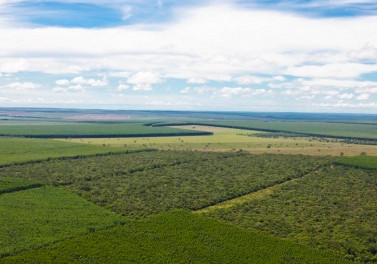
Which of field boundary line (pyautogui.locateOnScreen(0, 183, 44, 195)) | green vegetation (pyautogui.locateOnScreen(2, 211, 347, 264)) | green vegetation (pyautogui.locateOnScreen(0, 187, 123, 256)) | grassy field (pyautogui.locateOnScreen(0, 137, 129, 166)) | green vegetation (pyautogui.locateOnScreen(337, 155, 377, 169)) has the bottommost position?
green vegetation (pyautogui.locateOnScreen(2, 211, 347, 264))

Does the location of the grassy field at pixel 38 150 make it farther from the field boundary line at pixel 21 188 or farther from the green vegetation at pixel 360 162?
the green vegetation at pixel 360 162

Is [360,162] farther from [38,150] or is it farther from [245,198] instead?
[38,150]

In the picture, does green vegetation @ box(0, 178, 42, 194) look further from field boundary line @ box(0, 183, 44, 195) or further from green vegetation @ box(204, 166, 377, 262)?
green vegetation @ box(204, 166, 377, 262)

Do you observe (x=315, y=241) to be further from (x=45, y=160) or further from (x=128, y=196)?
(x=45, y=160)

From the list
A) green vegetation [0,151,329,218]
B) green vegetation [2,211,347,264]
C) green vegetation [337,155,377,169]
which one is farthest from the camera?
green vegetation [337,155,377,169]

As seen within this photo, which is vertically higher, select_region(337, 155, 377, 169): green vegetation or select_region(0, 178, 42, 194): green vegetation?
select_region(337, 155, 377, 169): green vegetation

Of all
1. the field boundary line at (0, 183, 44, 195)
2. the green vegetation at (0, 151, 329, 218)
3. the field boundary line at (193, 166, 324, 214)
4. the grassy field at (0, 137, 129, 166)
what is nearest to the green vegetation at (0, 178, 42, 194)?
the field boundary line at (0, 183, 44, 195)

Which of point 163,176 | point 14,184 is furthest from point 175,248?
point 163,176
